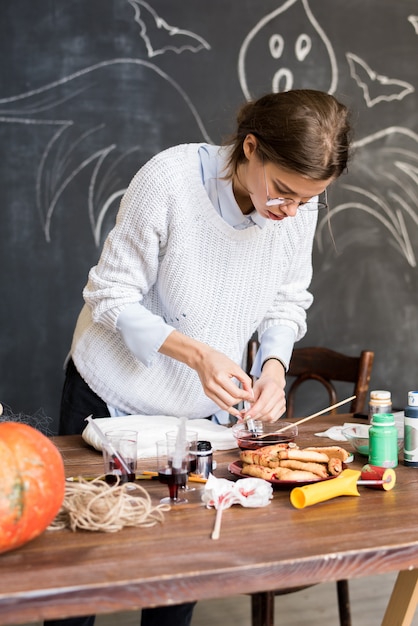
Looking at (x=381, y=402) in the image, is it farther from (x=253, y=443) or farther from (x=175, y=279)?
(x=175, y=279)

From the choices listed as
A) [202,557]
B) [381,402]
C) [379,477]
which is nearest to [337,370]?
[381,402]

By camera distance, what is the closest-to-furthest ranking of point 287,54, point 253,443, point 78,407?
point 253,443
point 78,407
point 287,54

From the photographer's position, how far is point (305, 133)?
61.0 inches

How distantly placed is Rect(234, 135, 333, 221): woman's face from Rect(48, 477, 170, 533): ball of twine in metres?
0.71

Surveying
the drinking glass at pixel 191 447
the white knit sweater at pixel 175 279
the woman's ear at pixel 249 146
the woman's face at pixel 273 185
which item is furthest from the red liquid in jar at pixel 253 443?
the woman's ear at pixel 249 146

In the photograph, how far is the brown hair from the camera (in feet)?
5.10

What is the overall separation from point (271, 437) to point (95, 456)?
0.38m

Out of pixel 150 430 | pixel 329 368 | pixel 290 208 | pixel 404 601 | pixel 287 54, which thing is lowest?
pixel 404 601

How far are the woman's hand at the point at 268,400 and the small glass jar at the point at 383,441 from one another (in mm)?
245

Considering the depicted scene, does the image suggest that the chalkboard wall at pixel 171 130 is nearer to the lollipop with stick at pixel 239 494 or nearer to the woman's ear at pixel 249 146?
the woman's ear at pixel 249 146

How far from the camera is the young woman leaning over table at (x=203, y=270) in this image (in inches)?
63.6

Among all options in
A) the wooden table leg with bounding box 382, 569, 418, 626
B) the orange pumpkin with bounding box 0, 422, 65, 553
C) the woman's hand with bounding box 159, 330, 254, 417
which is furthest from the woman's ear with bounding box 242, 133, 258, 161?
the wooden table leg with bounding box 382, 569, 418, 626

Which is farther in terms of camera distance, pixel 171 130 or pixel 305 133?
pixel 171 130

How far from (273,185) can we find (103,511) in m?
0.80
